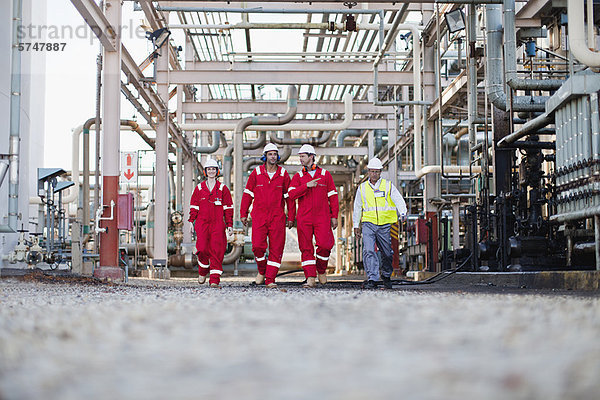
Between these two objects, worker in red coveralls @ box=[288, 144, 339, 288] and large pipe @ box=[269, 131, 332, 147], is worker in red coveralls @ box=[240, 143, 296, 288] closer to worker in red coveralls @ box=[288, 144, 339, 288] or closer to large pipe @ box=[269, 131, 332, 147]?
worker in red coveralls @ box=[288, 144, 339, 288]

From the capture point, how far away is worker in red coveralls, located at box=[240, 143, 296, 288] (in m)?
8.76

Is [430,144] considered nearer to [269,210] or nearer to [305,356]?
[269,210]

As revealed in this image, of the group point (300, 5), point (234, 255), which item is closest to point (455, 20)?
point (300, 5)

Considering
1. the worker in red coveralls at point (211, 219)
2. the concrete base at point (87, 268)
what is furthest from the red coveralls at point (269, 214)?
the concrete base at point (87, 268)

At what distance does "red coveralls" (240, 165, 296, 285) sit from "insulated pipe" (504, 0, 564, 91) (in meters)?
3.73

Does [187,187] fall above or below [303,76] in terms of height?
below

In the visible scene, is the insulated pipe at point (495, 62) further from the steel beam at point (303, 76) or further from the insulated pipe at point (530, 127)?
the steel beam at point (303, 76)

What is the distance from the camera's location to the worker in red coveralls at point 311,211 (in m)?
8.70

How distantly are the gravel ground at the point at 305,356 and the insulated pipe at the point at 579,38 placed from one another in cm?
597

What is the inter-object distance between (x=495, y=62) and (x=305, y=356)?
9.72 meters

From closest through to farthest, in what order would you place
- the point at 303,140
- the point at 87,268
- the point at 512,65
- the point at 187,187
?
the point at 512,65, the point at 87,268, the point at 187,187, the point at 303,140

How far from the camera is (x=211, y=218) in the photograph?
9586mm

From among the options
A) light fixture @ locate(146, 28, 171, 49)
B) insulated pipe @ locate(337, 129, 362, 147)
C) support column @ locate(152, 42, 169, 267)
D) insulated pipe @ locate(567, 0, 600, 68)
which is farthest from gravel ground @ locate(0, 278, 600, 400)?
insulated pipe @ locate(337, 129, 362, 147)

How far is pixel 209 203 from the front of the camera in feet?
31.4
